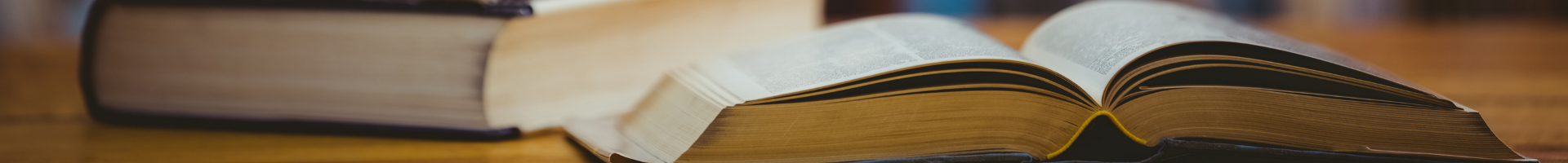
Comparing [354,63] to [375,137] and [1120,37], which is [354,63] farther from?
[1120,37]

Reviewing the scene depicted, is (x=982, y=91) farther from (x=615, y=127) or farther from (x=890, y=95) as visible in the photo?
(x=615, y=127)

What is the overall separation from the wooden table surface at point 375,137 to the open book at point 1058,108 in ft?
0.26

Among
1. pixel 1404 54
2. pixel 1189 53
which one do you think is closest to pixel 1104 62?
pixel 1189 53

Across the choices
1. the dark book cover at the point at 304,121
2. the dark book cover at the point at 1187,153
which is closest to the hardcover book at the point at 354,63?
the dark book cover at the point at 304,121

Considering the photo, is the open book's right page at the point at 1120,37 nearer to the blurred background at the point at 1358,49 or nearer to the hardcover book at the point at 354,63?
the blurred background at the point at 1358,49

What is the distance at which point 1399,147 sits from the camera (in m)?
0.38

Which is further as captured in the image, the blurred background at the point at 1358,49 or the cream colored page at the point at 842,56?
the blurred background at the point at 1358,49

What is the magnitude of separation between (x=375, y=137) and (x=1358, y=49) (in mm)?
1114

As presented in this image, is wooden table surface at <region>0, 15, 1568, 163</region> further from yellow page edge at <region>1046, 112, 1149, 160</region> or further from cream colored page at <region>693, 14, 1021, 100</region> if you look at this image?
yellow page edge at <region>1046, 112, 1149, 160</region>

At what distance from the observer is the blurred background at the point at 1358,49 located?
18.9 inches

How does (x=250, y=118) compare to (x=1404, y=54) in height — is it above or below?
below

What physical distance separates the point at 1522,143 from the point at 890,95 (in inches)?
13.3

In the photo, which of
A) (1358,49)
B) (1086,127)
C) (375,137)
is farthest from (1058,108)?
(1358,49)

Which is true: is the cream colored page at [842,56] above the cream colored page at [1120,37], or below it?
below
